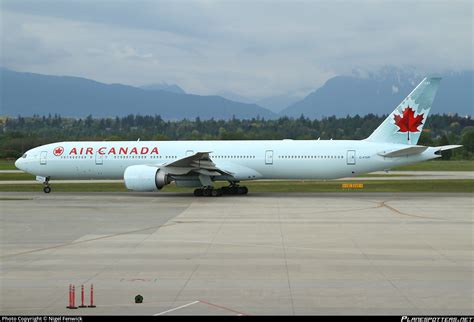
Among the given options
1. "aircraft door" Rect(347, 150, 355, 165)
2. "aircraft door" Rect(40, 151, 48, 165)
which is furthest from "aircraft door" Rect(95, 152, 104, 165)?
"aircraft door" Rect(347, 150, 355, 165)

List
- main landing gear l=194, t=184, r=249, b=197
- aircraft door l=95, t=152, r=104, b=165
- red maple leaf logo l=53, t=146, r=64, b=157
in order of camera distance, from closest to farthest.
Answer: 1. main landing gear l=194, t=184, r=249, b=197
2. aircraft door l=95, t=152, r=104, b=165
3. red maple leaf logo l=53, t=146, r=64, b=157

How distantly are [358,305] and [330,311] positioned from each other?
28.0 inches

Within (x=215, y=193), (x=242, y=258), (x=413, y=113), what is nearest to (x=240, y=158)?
(x=215, y=193)

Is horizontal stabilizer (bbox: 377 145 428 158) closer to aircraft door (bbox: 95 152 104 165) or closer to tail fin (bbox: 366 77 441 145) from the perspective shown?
tail fin (bbox: 366 77 441 145)

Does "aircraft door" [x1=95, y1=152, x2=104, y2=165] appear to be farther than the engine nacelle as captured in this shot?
Yes

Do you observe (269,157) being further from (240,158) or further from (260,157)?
(240,158)

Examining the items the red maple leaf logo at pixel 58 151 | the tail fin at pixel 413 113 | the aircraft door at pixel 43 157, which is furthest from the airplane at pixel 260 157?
the aircraft door at pixel 43 157

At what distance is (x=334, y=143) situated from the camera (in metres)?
35.8

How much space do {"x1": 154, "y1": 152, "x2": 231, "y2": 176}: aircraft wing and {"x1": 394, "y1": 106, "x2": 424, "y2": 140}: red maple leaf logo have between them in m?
9.73

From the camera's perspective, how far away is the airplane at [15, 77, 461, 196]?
34.6 meters

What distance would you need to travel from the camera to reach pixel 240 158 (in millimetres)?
36531

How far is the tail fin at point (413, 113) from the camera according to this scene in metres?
35.2

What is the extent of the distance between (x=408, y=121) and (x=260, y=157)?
8022 millimetres

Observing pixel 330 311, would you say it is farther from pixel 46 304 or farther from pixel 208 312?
pixel 46 304
